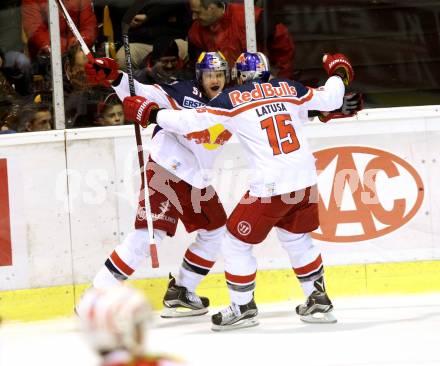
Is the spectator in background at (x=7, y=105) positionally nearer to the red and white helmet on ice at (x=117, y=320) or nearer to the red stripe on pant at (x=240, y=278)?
the red stripe on pant at (x=240, y=278)

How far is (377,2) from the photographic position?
17.5ft

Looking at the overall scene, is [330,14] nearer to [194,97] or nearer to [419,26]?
[419,26]

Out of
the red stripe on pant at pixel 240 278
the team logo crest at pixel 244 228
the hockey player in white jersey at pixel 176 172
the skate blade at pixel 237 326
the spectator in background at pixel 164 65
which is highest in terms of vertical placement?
the spectator in background at pixel 164 65

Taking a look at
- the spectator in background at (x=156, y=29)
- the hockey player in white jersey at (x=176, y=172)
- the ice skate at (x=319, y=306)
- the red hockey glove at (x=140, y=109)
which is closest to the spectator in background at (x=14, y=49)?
the spectator in background at (x=156, y=29)

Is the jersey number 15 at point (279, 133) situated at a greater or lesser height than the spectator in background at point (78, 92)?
lesser

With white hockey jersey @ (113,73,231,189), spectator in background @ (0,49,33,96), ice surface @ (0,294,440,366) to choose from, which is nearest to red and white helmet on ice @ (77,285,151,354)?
ice surface @ (0,294,440,366)

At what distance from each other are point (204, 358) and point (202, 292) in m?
1.20

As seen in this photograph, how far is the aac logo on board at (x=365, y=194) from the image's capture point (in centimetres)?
518

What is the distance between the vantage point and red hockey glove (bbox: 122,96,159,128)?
436 cm

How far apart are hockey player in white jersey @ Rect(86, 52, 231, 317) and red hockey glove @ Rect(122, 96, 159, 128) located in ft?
0.73

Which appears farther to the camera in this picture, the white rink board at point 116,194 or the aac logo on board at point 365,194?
the aac logo on board at point 365,194

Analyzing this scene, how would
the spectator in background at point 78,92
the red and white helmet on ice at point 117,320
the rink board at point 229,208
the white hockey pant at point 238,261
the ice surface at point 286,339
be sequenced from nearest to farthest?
the red and white helmet on ice at point 117,320, the ice surface at point 286,339, the white hockey pant at point 238,261, the rink board at point 229,208, the spectator in background at point 78,92

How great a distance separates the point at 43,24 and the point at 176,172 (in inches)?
44.1

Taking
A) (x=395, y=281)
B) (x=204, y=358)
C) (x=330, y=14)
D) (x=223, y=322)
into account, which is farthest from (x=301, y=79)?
(x=204, y=358)
